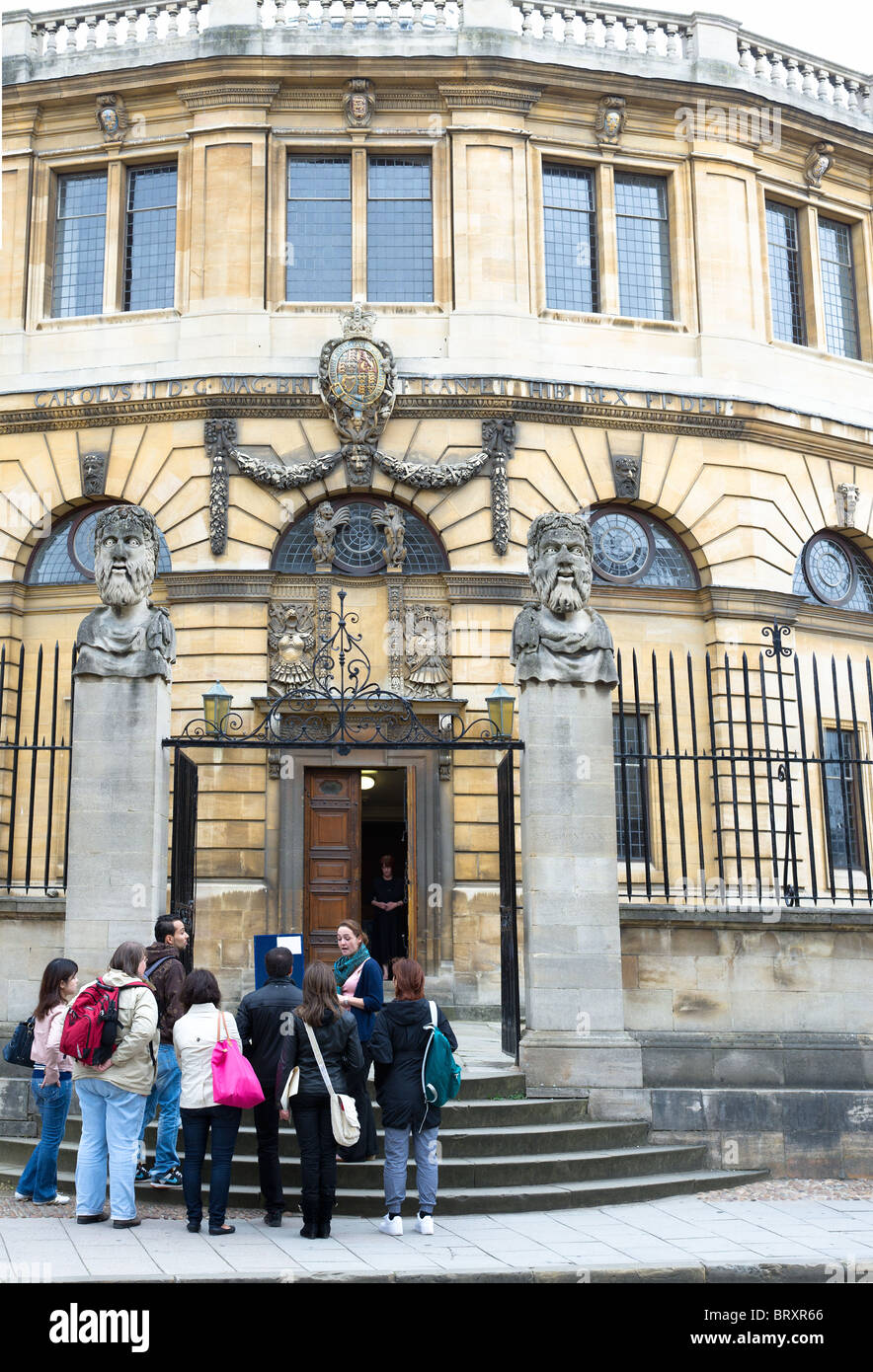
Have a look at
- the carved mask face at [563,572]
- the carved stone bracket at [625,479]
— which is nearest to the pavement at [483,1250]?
the carved mask face at [563,572]

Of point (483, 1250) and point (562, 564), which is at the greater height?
point (562, 564)

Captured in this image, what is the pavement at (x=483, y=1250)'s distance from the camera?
8562 millimetres

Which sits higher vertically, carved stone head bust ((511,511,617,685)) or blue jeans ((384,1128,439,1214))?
carved stone head bust ((511,511,617,685))

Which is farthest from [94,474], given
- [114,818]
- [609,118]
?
[609,118]

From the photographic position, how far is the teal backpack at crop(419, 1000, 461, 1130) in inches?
388

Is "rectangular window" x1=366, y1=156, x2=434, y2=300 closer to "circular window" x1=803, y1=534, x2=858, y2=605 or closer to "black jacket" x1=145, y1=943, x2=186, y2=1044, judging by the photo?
"circular window" x1=803, y1=534, x2=858, y2=605

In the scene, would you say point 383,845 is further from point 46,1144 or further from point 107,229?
point 46,1144

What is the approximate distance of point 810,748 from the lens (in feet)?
73.4

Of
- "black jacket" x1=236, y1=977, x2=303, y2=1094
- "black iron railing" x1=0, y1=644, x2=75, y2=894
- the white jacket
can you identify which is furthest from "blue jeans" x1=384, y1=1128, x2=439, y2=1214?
"black iron railing" x1=0, y1=644, x2=75, y2=894

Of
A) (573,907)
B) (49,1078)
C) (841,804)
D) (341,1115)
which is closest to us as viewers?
(341,1115)

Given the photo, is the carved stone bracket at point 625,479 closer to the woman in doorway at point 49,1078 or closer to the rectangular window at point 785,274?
the rectangular window at point 785,274

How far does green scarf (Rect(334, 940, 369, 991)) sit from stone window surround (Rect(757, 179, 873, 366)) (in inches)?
654

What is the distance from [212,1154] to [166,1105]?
1.31 meters

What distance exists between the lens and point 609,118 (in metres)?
23.4
